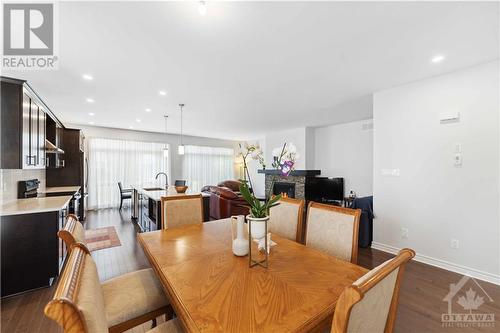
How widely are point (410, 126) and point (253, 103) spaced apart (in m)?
2.61

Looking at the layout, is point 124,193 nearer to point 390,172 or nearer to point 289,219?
point 289,219

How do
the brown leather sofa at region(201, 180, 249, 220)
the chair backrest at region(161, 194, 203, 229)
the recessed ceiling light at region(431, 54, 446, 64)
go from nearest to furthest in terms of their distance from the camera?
1. the chair backrest at region(161, 194, 203, 229)
2. the recessed ceiling light at region(431, 54, 446, 64)
3. the brown leather sofa at region(201, 180, 249, 220)

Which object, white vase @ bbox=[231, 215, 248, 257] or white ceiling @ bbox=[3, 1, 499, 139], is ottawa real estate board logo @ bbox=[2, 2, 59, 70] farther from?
white vase @ bbox=[231, 215, 248, 257]

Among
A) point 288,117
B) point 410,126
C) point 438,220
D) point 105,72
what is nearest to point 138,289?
point 105,72

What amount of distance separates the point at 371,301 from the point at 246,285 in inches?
22.6

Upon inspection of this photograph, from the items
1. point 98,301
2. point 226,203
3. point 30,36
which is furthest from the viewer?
point 226,203

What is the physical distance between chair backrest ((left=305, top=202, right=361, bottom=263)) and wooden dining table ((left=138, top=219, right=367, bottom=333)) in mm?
261

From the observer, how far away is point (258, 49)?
90.0 inches

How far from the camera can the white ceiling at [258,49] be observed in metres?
1.74

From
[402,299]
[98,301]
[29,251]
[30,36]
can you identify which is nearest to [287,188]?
[402,299]

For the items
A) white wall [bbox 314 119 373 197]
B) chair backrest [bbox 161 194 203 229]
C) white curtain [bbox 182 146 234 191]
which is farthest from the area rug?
white wall [bbox 314 119 373 197]

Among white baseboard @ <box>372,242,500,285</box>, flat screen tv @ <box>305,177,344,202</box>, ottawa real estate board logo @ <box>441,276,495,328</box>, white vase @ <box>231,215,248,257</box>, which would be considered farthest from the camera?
flat screen tv @ <box>305,177,344,202</box>

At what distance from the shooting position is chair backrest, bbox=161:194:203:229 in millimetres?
2170

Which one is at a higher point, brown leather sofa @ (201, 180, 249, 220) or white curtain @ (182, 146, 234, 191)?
white curtain @ (182, 146, 234, 191)
